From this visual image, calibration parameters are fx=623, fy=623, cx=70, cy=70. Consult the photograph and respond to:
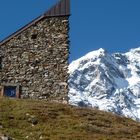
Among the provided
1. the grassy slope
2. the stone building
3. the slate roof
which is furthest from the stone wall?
the grassy slope

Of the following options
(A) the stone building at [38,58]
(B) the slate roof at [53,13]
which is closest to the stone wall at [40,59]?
(A) the stone building at [38,58]

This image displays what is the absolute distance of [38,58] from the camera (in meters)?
50.9

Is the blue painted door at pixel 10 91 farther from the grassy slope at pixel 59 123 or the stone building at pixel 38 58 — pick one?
the grassy slope at pixel 59 123

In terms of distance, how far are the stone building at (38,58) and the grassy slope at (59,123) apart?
1123 cm

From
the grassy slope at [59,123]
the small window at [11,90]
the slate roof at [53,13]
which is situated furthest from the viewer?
the slate roof at [53,13]

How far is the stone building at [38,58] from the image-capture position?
165 feet

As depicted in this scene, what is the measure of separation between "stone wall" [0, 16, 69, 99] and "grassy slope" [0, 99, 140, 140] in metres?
11.2

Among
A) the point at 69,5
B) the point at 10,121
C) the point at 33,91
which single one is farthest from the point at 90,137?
the point at 69,5

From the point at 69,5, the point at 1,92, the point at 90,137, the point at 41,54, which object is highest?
the point at 69,5

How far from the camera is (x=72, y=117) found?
35156mm

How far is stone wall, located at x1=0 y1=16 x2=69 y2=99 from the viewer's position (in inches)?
1973

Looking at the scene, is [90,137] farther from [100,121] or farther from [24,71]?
[24,71]

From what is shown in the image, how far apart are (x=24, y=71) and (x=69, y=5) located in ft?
23.3

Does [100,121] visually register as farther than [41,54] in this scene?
No
